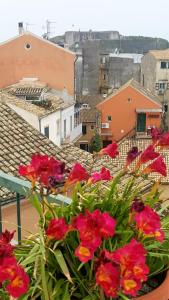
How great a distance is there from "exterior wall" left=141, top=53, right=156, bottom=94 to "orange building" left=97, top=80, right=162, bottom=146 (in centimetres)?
647

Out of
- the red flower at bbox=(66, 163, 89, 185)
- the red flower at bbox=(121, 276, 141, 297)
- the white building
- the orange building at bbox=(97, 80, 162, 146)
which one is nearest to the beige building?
the orange building at bbox=(97, 80, 162, 146)

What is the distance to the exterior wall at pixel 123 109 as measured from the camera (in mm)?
27500

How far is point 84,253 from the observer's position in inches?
53.5

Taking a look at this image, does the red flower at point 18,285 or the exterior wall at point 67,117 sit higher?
the red flower at point 18,285

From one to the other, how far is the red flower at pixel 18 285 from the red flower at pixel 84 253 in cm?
17

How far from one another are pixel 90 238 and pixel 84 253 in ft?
0.16

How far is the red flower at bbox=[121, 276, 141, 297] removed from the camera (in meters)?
1.30

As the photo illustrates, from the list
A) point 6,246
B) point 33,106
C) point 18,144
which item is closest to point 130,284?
point 6,246

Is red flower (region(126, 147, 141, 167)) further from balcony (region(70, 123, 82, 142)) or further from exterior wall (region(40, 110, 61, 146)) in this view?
balcony (region(70, 123, 82, 142))

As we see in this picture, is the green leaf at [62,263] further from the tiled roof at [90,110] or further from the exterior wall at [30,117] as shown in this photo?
the tiled roof at [90,110]

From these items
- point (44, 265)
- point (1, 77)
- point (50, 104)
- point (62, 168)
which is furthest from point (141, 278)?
point (1, 77)

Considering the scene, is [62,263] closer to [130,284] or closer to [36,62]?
[130,284]

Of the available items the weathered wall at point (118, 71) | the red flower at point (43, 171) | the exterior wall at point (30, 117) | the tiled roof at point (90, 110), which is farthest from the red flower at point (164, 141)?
the weathered wall at point (118, 71)

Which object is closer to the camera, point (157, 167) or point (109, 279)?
point (109, 279)
